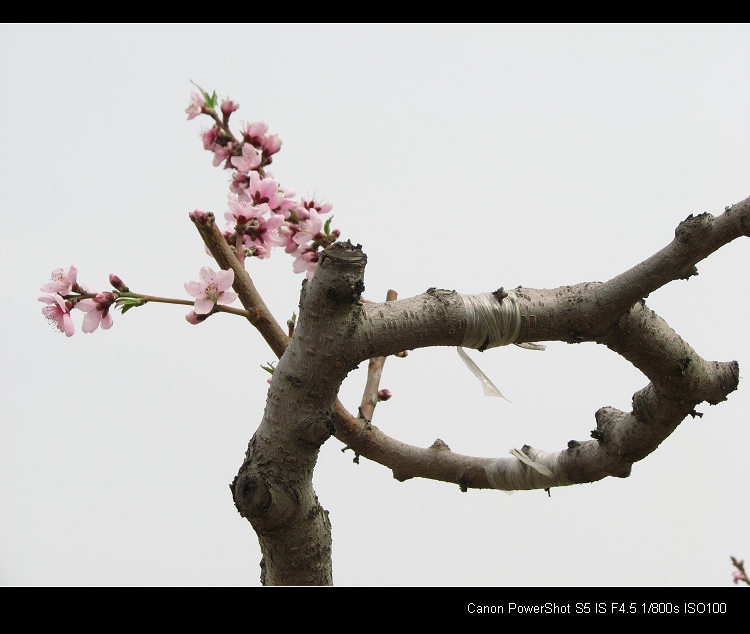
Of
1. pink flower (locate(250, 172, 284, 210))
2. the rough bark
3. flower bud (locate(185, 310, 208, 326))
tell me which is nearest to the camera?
the rough bark

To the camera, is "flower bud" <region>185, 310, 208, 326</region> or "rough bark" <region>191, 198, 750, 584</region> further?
"flower bud" <region>185, 310, 208, 326</region>

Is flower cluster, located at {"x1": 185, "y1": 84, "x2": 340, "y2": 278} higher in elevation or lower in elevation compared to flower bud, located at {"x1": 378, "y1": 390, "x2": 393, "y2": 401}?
higher

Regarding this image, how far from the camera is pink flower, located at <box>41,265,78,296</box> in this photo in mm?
969

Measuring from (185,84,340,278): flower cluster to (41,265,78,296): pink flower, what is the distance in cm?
26

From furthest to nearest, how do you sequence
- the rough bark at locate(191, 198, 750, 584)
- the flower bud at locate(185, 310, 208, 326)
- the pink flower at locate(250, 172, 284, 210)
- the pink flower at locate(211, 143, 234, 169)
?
the pink flower at locate(211, 143, 234, 169), the pink flower at locate(250, 172, 284, 210), the flower bud at locate(185, 310, 208, 326), the rough bark at locate(191, 198, 750, 584)

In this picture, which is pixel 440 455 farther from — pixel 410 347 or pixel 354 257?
pixel 354 257

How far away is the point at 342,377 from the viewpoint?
0.86m

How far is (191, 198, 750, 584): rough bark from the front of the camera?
0.83 metres

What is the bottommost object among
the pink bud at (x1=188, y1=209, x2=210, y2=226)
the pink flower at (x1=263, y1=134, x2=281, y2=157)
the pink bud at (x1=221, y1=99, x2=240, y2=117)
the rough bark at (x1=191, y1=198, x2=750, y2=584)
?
the rough bark at (x1=191, y1=198, x2=750, y2=584)

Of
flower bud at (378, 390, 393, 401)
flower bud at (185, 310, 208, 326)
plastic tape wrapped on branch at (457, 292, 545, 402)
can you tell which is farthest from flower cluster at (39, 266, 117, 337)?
flower bud at (378, 390, 393, 401)

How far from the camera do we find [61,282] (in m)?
0.97

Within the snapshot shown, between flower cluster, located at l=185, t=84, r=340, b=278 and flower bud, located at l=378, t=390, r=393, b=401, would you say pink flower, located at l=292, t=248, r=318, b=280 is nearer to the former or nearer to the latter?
flower cluster, located at l=185, t=84, r=340, b=278

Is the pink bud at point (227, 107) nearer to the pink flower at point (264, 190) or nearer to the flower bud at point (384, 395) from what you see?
the pink flower at point (264, 190)

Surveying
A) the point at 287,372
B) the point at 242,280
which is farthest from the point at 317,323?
the point at 242,280
